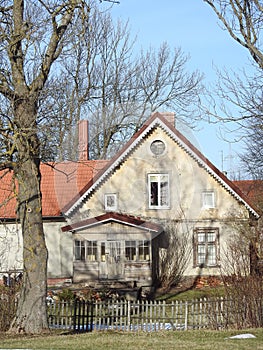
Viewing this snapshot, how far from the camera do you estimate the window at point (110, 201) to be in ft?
91.8

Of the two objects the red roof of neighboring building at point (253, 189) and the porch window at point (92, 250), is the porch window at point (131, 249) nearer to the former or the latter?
the porch window at point (92, 250)

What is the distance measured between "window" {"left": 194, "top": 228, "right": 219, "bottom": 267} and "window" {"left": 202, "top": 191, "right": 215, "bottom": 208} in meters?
1.08

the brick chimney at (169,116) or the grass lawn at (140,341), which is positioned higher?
the brick chimney at (169,116)

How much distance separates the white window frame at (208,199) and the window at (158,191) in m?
1.64

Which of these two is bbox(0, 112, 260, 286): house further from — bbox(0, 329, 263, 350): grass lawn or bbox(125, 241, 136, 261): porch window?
bbox(0, 329, 263, 350): grass lawn

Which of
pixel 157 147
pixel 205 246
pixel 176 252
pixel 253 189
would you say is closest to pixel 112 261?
pixel 176 252

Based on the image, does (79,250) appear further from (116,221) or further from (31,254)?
(31,254)

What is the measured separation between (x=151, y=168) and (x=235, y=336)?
15.2 m

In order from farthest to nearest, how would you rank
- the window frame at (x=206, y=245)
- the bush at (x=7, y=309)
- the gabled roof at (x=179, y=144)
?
the window frame at (x=206, y=245) < the gabled roof at (x=179, y=144) < the bush at (x=7, y=309)

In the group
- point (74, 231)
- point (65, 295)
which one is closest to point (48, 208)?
point (74, 231)

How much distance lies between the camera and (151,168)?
27.9m

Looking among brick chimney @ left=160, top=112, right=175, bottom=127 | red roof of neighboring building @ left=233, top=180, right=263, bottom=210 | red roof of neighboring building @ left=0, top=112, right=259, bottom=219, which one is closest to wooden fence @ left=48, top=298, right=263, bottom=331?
red roof of neighboring building @ left=0, top=112, right=259, bottom=219

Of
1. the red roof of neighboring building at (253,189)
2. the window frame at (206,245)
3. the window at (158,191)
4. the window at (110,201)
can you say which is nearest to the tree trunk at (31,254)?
the window at (158,191)

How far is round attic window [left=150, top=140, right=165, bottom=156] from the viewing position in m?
27.4
